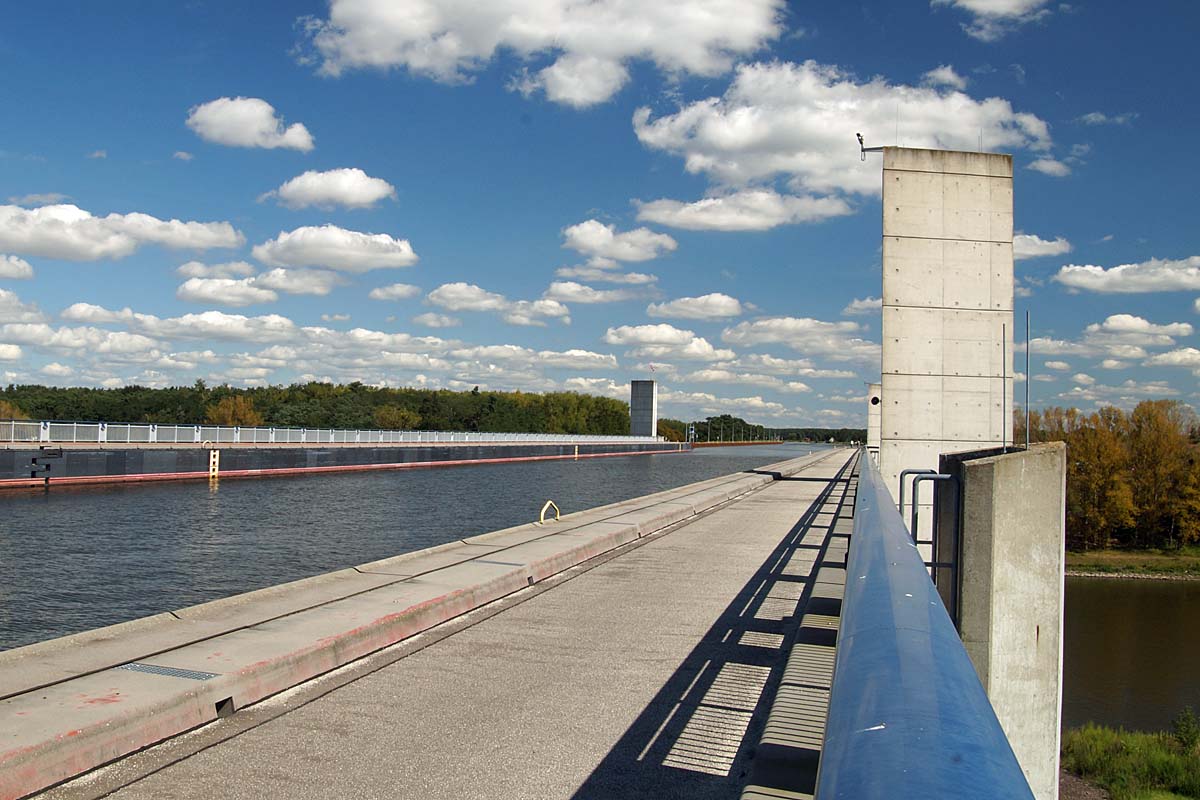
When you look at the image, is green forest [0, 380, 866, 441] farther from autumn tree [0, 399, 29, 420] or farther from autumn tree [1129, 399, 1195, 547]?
autumn tree [1129, 399, 1195, 547]

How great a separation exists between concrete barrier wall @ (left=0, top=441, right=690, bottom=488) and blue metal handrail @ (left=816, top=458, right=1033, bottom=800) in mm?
45162

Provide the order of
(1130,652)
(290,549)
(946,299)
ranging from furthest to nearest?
(1130,652) < (290,549) < (946,299)

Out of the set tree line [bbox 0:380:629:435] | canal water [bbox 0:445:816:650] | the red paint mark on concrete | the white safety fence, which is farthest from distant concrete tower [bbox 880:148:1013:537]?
tree line [bbox 0:380:629:435]

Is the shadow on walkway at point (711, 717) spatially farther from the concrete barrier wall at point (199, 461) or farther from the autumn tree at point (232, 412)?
the autumn tree at point (232, 412)

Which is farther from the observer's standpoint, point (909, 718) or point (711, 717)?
point (711, 717)

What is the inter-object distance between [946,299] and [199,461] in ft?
151

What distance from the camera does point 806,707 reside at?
6.23m

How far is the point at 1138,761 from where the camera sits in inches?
1067

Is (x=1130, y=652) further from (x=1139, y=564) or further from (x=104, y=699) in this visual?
(x=104, y=699)

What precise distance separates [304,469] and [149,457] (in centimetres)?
1513

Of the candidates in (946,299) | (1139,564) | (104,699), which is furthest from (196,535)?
(1139,564)

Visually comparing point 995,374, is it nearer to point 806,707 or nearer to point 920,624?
point 806,707

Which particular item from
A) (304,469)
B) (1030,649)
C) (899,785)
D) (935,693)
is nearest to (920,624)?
(935,693)

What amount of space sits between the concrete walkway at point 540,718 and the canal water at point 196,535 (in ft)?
27.2
